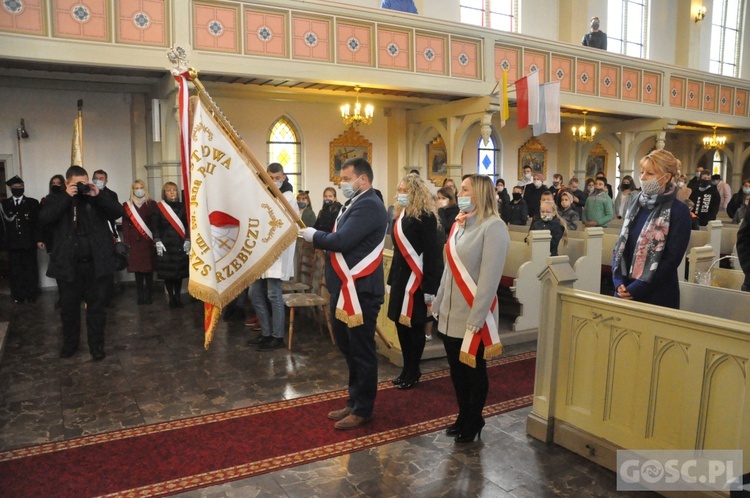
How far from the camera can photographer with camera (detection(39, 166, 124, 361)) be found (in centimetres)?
542

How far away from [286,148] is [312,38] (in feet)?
10.9

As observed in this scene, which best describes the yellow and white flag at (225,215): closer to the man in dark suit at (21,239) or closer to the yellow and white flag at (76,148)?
the yellow and white flag at (76,148)

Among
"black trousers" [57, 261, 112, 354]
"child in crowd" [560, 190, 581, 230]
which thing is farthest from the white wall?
"child in crowd" [560, 190, 581, 230]

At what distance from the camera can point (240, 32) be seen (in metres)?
8.30

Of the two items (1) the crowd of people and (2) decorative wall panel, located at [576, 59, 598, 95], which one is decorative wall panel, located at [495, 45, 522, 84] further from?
(1) the crowd of people

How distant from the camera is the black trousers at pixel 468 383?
145 inches

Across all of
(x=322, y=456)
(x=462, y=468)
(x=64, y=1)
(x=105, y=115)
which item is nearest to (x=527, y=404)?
(x=462, y=468)

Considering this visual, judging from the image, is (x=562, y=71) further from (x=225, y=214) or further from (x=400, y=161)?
(x=225, y=214)

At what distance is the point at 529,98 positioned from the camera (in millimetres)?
10117

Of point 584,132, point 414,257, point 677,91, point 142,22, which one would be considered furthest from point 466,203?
point 677,91

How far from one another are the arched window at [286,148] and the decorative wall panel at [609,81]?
6654 mm

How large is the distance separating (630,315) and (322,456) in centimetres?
206

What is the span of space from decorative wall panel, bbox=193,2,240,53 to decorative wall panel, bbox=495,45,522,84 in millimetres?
4948

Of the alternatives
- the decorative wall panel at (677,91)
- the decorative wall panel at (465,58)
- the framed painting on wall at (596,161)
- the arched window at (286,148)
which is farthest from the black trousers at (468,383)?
the framed painting on wall at (596,161)
